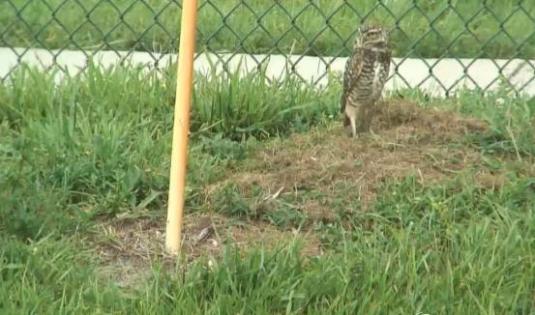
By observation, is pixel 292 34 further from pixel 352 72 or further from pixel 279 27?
pixel 352 72

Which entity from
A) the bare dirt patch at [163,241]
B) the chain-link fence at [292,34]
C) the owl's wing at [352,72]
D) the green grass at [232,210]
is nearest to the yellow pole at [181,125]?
the bare dirt patch at [163,241]

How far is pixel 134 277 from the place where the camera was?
11.4 ft

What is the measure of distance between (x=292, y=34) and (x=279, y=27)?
10cm

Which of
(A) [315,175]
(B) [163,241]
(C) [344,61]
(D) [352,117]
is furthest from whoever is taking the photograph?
(C) [344,61]

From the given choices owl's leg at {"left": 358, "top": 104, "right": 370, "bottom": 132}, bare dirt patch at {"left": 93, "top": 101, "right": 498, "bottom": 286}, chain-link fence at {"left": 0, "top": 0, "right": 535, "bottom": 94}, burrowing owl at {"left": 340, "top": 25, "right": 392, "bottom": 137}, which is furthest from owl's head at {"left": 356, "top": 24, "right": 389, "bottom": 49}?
chain-link fence at {"left": 0, "top": 0, "right": 535, "bottom": 94}

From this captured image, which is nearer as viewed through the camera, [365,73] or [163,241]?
[163,241]

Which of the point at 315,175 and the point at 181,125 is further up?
the point at 181,125

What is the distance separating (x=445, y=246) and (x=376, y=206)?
319mm

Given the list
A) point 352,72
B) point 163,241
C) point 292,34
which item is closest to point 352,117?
point 352,72

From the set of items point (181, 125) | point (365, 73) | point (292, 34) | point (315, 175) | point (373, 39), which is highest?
point (292, 34)

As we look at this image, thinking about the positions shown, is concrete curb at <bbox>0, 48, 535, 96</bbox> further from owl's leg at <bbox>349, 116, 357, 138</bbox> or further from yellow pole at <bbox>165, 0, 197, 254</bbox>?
yellow pole at <bbox>165, 0, 197, 254</bbox>

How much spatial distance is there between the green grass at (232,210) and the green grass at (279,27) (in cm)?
123

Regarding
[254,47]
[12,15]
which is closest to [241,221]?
[254,47]

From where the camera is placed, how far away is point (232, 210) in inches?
152
